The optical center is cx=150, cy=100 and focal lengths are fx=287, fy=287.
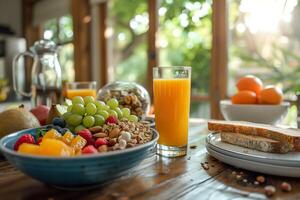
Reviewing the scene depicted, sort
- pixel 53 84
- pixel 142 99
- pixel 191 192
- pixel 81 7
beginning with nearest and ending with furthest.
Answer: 1. pixel 191 192
2. pixel 142 99
3. pixel 53 84
4. pixel 81 7

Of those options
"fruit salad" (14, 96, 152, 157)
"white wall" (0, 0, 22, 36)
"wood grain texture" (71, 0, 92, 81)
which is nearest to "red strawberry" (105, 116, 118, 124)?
"fruit salad" (14, 96, 152, 157)

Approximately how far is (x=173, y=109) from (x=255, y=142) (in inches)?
8.5

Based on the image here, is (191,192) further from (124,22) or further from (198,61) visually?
(124,22)

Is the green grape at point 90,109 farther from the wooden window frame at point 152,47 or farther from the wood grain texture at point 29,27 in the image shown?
the wood grain texture at point 29,27

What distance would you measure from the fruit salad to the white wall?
13.9ft

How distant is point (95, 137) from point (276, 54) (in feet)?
6.59

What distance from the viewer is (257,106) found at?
104 centimetres

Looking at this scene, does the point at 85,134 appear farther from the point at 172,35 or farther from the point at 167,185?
the point at 172,35

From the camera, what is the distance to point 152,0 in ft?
9.26

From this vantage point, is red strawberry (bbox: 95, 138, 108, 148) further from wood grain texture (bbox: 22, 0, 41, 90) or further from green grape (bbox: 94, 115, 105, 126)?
wood grain texture (bbox: 22, 0, 41, 90)

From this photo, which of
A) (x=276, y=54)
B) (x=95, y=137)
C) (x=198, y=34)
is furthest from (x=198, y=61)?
(x=95, y=137)

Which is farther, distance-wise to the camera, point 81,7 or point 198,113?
point 81,7

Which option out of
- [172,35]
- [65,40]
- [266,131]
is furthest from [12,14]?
[266,131]

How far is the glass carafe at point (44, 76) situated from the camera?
51.0 inches
